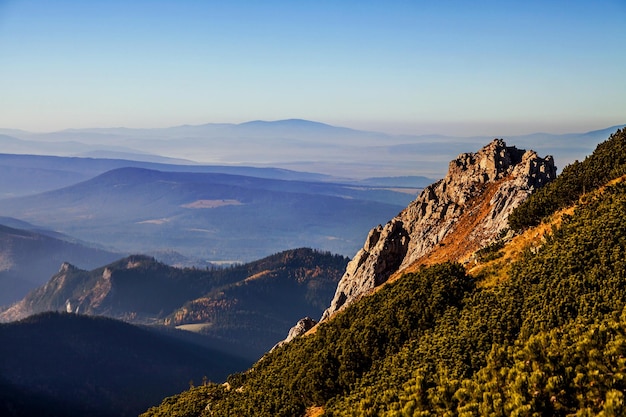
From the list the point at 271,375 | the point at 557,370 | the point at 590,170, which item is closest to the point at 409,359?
the point at 557,370

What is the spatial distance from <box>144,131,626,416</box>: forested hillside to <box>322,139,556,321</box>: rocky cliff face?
6893 millimetres

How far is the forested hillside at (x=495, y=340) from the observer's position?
3831cm

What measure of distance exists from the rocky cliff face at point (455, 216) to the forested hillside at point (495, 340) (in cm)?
689

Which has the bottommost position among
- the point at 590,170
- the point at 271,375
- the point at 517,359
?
the point at 271,375

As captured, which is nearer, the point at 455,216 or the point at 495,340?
the point at 495,340

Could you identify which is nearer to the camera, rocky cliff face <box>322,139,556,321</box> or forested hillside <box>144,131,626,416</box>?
forested hillside <box>144,131,626,416</box>

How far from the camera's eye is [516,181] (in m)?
82.6

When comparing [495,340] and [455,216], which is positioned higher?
[455,216]

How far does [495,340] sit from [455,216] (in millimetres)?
39706

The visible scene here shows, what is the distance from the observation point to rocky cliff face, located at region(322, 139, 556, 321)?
80.1 meters

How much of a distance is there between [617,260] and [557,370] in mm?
16095

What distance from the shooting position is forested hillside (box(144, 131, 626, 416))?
126 ft

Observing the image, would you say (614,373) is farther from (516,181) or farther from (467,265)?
(516,181)

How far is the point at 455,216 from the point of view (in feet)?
290
